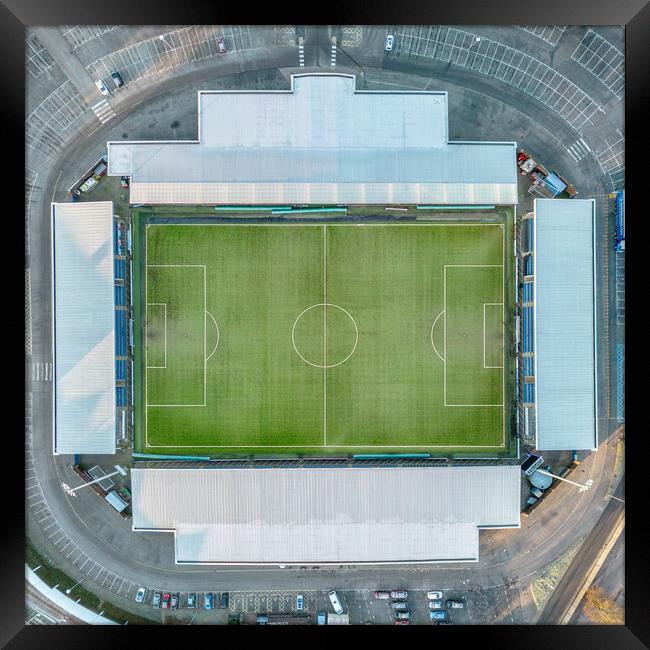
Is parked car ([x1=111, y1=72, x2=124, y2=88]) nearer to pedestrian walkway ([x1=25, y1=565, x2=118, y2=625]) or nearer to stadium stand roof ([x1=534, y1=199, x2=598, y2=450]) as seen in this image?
stadium stand roof ([x1=534, y1=199, x2=598, y2=450])

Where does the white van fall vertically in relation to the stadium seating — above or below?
below

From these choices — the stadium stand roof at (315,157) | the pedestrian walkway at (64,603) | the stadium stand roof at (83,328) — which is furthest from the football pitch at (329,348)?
the pedestrian walkway at (64,603)

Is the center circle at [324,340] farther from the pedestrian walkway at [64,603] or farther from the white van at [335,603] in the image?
the pedestrian walkway at [64,603]

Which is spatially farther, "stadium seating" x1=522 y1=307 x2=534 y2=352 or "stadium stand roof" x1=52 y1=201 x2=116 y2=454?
"stadium seating" x1=522 y1=307 x2=534 y2=352

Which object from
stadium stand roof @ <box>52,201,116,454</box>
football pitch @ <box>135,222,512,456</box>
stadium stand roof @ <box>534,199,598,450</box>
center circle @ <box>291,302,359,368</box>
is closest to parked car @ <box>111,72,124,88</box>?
stadium stand roof @ <box>52,201,116,454</box>

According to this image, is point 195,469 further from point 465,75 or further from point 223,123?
point 465,75

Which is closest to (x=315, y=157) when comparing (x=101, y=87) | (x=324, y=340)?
(x=324, y=340)

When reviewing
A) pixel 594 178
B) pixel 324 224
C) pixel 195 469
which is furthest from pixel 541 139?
pixel 195 469

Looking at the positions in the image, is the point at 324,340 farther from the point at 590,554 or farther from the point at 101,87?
the point at 590,554
